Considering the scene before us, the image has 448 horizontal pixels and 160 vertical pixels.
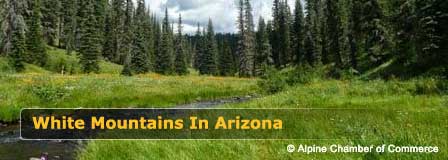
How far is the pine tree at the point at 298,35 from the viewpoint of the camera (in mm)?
86938

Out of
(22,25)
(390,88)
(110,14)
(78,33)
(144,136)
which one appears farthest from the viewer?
(110,14)

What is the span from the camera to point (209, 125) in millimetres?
10641

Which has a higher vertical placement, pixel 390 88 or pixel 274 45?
pixel 274 45

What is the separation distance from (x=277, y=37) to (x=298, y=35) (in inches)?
392

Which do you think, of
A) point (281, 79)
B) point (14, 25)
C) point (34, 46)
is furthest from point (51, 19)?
point (281, 79)

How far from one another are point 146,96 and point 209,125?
666 inches

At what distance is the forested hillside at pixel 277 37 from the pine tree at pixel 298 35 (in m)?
0.19

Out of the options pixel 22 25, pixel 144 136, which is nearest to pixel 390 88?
pixel 144 136

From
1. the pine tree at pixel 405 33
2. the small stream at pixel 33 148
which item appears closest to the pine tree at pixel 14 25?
the small stream at pixel 33 148

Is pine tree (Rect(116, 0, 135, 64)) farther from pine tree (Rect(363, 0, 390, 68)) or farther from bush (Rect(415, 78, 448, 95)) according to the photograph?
bush (Rect(415, 78, 448, 95))

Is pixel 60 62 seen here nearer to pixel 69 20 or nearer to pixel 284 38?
pixel 69 20

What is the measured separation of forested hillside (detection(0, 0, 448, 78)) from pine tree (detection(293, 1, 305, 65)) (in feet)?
0.64

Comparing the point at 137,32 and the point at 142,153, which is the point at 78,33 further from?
the point at 142,153

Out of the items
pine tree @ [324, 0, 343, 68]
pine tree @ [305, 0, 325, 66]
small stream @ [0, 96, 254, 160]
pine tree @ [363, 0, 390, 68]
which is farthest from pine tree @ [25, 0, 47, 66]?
small stream @ [0, 96, 254, 160]
